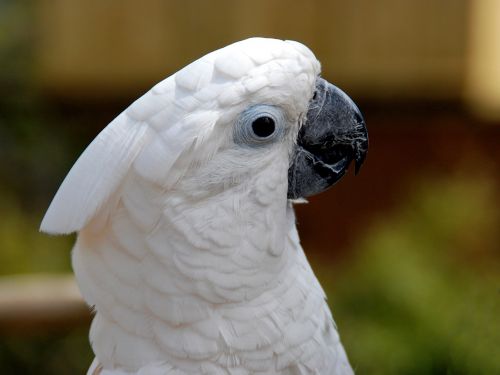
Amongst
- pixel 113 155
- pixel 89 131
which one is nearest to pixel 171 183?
pixel 113 155

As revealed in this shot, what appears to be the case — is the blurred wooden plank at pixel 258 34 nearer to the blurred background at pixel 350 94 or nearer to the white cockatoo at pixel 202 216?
the blurred background at pixel 350 94

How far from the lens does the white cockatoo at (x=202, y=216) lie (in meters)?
1.62

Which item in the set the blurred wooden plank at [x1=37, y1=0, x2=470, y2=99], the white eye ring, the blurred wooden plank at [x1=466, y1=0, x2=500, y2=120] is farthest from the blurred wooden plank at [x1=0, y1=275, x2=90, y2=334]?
the blurred wooden plank at [x1=466, y1=0, x2=500, y2=120]

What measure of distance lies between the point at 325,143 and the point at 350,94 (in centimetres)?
351

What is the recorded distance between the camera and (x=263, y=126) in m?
1.67

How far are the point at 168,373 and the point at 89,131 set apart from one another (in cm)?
423

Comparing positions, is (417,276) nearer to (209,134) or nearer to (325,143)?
(325,143)

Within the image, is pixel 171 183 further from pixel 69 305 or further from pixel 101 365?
pixel 69 305

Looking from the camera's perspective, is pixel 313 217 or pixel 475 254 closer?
pixel 475 254

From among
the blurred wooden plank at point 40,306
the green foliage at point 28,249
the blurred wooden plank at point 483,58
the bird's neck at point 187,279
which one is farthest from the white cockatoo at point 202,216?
the blurred wooden plank at point 483,58

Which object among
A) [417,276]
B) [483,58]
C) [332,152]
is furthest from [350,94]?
[332,152]

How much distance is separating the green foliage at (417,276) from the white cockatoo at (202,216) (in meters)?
0.74

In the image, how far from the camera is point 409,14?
5.14 metres

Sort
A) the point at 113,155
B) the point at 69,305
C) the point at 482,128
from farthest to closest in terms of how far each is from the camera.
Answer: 1. the point at 482,128
2. the point at 69,305
3. the point at 113,155
